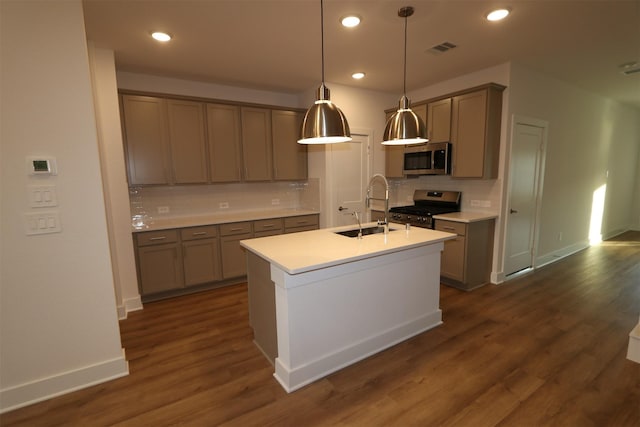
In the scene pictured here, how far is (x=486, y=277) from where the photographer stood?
3.89m

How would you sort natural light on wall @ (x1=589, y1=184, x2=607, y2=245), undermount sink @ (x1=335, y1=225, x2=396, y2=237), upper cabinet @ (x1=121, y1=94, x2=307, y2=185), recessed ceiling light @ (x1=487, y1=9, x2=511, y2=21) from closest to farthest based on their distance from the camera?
1. recessed ceiling light @ (x1=487, y1=9, x2=511, y2=21)
2. undermount sink @ (x1=335, y1=225, x2=396, y2=237)
3. upper cabinet @ (x1=121, y1=94, x2=307, y2=185)
4. natural light on wall @ (x1=589, y1=184, x2=607, y2=245)

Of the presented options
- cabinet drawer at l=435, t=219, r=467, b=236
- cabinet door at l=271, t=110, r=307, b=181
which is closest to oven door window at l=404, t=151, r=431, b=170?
cabinet drawer at l=435, t=219, r=467, b=236

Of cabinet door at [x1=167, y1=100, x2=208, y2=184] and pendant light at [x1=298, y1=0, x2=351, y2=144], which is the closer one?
pendant light at [x1=298, y1=0, x2=351, y2=144]

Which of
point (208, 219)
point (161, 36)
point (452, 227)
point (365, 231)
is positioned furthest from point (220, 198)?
point (452, 227)

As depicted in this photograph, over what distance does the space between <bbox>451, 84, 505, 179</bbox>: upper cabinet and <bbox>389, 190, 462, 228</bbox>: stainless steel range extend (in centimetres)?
48

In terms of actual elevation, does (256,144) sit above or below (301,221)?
above

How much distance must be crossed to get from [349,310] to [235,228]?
2.12m

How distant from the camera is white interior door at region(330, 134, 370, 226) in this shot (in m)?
4.36

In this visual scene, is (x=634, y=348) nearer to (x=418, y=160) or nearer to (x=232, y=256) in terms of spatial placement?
(x=418, y=160)

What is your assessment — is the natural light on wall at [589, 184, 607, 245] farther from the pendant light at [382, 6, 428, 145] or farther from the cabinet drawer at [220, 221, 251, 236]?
the cabinet drawer at [220, 221, 251, 236]

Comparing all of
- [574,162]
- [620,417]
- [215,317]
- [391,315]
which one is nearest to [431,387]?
[391,315]

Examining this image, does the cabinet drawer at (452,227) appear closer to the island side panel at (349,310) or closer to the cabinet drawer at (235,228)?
the island side panel at (349,310)

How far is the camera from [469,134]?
3711 mm

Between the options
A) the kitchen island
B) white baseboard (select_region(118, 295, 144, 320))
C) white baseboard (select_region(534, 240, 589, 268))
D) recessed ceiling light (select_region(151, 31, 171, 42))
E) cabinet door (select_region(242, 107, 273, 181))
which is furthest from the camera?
white baseboard (select_region(534, 240, 589, 268))
